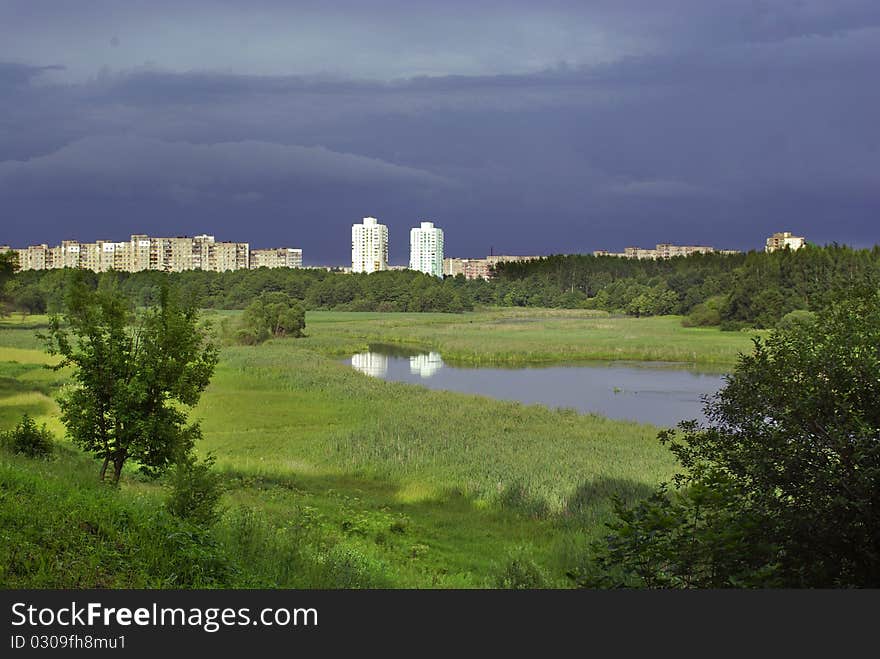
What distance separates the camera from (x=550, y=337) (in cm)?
8806

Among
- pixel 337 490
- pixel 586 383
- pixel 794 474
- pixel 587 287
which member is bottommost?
pixel 586 383

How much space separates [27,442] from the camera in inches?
725

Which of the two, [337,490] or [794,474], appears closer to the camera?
[794,474]

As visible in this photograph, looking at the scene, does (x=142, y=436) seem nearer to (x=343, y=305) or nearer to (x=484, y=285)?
(x=343, y=305)

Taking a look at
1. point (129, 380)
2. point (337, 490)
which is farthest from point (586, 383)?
point (129, 380)

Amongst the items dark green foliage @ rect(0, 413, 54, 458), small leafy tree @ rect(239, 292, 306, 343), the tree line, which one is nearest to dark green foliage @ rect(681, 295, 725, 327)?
the tree line

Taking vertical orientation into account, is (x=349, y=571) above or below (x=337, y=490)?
above

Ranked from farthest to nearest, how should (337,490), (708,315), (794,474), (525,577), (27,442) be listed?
(708,315), (337,490), (27,442), (525,577), (794,474)

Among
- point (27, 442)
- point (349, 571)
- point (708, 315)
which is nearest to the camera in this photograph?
point (349, 571)

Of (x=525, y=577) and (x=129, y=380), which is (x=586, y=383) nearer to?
(x=129, y=380)

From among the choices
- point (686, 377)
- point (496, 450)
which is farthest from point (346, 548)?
point (686, 377)

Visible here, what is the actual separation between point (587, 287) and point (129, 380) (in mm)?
170865

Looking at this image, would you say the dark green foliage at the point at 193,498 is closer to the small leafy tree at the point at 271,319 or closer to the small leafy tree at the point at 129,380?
the small leafy tree at the point at 129,380

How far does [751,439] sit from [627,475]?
549 inches
